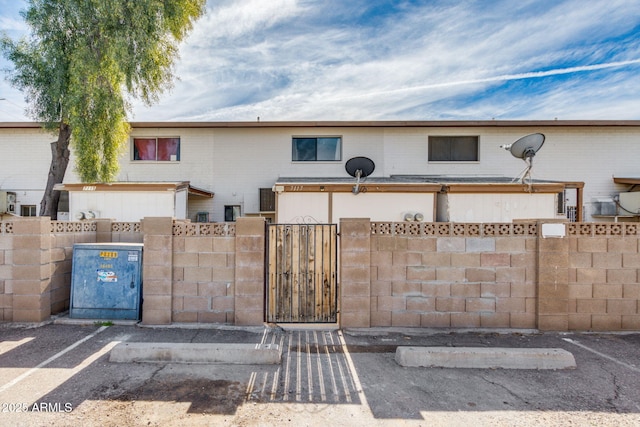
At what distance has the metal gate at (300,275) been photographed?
16.5 ft

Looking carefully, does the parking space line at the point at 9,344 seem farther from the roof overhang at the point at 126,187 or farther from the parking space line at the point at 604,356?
the parking space line at the point at 604,356

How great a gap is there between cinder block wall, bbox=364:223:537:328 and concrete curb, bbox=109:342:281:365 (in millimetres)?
1937

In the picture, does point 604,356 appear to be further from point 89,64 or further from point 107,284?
point 89,64

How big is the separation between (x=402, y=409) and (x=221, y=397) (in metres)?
1.83

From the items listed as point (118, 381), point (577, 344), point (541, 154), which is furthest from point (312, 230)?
point (541, 154)

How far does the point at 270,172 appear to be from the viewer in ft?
39.7

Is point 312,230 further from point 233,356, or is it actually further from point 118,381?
point 118,381

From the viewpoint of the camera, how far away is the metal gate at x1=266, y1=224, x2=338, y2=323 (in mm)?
5016

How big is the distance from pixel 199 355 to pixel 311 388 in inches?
58.8

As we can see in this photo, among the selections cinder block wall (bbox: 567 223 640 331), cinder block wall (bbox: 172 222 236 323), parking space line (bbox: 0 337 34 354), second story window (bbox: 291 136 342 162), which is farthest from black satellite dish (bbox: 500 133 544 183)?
parking space line (bbox: 0 337 34 354)

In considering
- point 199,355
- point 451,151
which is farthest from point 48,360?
point 451,151

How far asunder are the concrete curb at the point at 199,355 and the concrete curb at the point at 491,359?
1.72 metres

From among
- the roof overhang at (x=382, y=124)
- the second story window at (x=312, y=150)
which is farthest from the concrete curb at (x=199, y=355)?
the roof overhang at (x=382, y=124)

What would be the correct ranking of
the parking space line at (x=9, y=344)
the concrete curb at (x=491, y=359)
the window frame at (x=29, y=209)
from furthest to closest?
the window frame at (x=29, y=209)
the parking space line at (x=9, y=344)
the concrete curb at (x=491, y=359)
